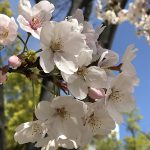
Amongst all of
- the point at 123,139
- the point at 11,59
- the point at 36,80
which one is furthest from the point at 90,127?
the point at 123,139

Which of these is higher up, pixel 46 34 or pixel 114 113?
pixel 46 34

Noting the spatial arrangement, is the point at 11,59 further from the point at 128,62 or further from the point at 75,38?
the point at 128,62

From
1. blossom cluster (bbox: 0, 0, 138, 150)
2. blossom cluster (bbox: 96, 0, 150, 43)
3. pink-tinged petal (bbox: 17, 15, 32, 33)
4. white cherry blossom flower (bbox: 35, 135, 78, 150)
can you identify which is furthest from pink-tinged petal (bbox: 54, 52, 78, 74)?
blossom cluster (bbox: 96, 0, 150, 43)

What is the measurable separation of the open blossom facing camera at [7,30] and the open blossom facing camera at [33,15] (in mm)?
26

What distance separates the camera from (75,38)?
106 cm

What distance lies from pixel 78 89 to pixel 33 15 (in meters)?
0.32

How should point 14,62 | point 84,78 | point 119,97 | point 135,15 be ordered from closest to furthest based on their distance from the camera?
1. point 14,62
2. point 84,78
3. point 119,97
4. point 135,15

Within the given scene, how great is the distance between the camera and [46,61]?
1.02 metres

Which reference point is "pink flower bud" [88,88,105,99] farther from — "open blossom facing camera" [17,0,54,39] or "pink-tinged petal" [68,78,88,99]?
"open blossom facing camera" [17,0,54,39]

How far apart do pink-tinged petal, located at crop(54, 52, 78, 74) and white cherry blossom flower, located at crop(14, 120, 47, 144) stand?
190 mm

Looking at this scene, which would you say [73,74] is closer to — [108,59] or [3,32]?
[108,59]

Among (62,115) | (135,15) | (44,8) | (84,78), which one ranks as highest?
(44,8)

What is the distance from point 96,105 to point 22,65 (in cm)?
23

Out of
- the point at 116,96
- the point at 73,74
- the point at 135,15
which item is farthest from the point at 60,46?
the point at 135,15
